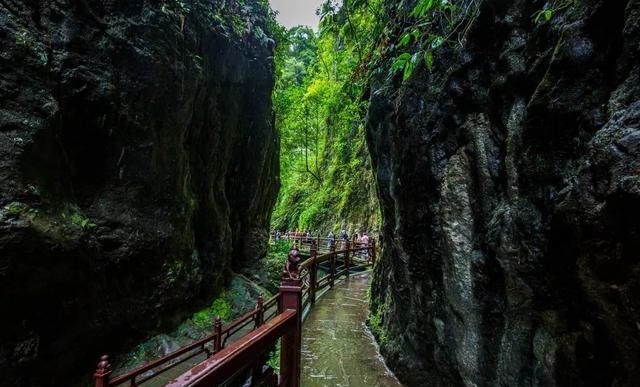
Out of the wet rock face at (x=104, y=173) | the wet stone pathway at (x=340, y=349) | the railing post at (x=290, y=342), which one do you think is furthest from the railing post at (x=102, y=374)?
the wet stone pathway at (x=340, y=349)

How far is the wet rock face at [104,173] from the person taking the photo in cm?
475

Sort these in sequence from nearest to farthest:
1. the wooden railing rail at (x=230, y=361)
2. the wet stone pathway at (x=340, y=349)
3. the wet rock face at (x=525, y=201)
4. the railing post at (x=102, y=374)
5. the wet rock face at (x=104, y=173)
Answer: the wooden railing rail at (x=230, y=361) → the wet rock face at (x=525, y=201) → the railing post at (x=102, y=374) → the wet rock face at (x=104, y=173) → the wet stone pathway at (x=340, y=349)

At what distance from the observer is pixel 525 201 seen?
2.84 m

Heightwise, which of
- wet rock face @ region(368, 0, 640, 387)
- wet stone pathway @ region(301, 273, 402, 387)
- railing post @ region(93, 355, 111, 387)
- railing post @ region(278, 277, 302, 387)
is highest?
wet rock face @ region(368, 0, 640, 387)

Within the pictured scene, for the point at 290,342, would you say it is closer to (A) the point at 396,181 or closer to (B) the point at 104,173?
(A) the point at 396,181

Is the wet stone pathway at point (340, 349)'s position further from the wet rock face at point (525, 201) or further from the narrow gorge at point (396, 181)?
the wet rock face at point (525, 201)

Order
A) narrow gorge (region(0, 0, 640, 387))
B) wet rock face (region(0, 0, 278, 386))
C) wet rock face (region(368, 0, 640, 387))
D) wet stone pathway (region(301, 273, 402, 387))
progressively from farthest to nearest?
wet stone pathway (region(301, 273, 402, 387)) → wet rock face (region(0, 0, 278, 386)) → narrow gorge (region(0, 0, 640, 387)) → wet rock face (region(368, 0, 640, 387))

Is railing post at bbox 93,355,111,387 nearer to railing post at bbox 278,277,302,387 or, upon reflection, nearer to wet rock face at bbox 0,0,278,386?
railing post at bbox 278,277,302,387

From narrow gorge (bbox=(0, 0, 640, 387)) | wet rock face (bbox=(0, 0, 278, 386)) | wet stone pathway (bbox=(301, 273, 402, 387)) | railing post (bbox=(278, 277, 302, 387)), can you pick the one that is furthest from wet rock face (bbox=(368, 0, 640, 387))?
wet rock face (bbox=(0, 0, 278, 386))

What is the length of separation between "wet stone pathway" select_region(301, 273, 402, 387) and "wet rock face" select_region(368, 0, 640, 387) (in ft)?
1.95

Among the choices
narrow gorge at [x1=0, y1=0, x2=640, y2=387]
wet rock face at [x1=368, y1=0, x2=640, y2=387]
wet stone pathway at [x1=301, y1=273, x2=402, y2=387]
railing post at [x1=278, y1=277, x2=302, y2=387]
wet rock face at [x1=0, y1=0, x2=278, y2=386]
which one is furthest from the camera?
wet stone pathway at [x1=301, y1=273, x2=402, y2=387]

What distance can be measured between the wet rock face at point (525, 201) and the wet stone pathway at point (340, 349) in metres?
0.59

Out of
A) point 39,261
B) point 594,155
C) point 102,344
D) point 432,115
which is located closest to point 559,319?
point 594,155

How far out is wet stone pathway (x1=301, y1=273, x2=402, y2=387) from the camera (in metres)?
5.34
